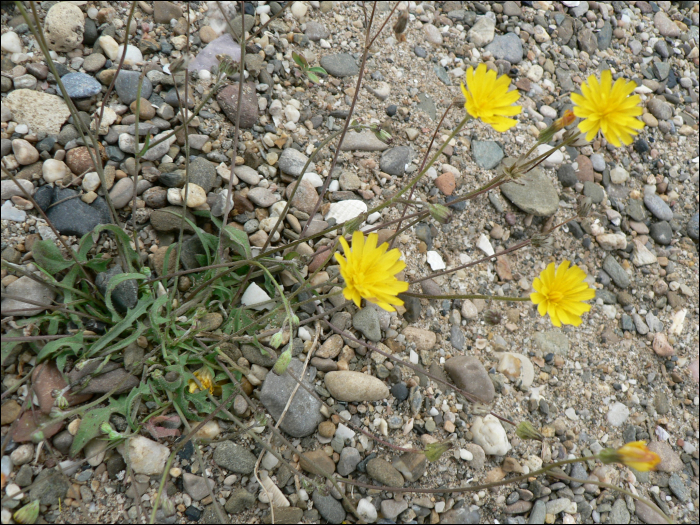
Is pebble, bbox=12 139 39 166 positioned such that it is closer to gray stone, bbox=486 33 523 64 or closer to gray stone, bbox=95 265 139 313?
gray stone, bbox=95 265 139 313

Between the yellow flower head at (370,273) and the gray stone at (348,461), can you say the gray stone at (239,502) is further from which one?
the yellow flower head at (370,273)

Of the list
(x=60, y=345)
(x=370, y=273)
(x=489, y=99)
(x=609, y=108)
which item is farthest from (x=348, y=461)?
(x=609, y=108)

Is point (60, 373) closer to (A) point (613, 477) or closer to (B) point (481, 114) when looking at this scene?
(B) point (481, 114)

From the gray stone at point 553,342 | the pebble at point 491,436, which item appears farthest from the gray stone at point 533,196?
the pebble at point 491,436

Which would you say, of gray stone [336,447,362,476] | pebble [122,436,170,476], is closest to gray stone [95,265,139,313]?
pebble [122,436,170,476]

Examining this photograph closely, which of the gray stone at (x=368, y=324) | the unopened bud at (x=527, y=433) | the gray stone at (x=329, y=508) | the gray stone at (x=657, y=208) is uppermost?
the gray stone at (x=657, y=208)

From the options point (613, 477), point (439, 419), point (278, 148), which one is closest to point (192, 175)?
point (278, 148)

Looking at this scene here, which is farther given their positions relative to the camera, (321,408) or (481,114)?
(321,408)
